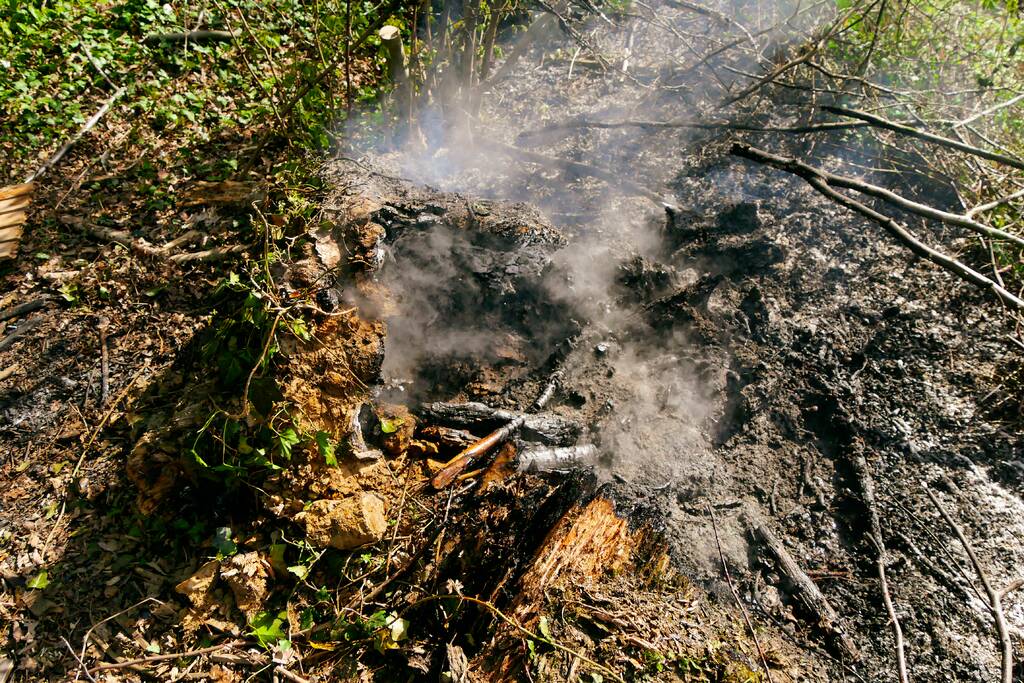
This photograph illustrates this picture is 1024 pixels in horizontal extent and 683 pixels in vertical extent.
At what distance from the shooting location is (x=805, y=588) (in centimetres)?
262

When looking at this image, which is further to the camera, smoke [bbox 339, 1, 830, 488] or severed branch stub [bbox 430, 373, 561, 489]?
smoke [bbox 339, 1, 830, 488]

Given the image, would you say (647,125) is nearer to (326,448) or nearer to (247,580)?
(326,448)

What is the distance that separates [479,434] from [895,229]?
245 cm

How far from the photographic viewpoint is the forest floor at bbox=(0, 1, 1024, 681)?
2.40 metres

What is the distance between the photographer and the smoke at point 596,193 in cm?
332

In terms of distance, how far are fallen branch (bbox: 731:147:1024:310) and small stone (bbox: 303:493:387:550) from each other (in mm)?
3000

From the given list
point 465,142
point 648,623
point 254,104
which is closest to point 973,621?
point 648,623

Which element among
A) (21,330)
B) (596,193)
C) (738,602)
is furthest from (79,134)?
(738,602)

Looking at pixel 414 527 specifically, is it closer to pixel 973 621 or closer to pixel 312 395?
pixel 312 395

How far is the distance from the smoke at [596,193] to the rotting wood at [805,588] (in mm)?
392

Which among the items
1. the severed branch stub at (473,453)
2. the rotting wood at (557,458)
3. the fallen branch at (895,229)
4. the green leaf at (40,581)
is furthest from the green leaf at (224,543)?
the fallen branch at (895,229)

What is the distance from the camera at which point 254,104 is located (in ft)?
15.0

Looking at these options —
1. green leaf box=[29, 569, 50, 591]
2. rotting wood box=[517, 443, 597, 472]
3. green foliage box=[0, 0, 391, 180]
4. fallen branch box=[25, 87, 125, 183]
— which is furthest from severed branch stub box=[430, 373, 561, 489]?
fallen branch box=[25, 87, 125, 183]

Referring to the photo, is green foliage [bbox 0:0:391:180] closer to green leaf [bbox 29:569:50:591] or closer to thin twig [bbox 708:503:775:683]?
green leaf [bbox 29:569:50:591]
